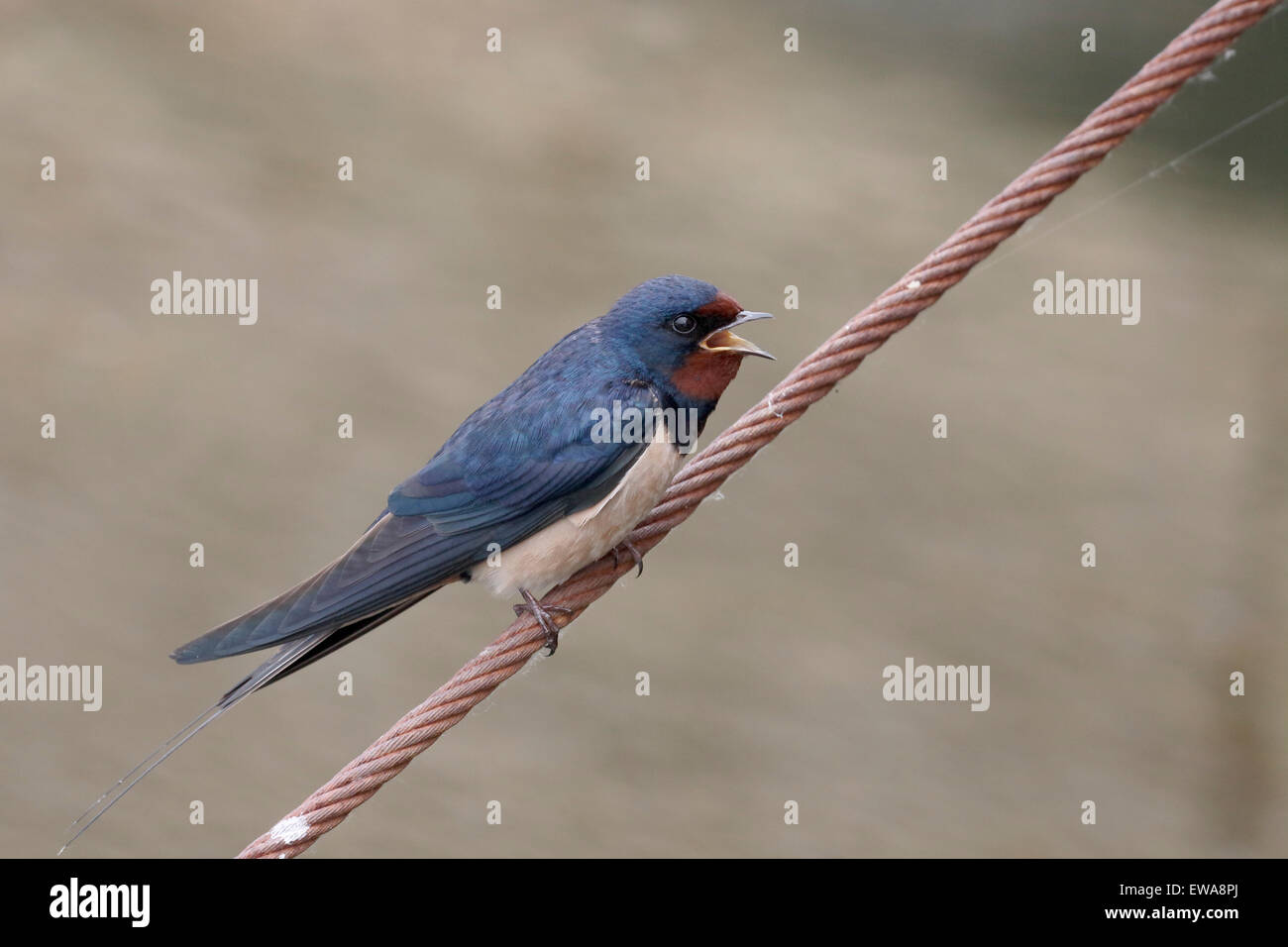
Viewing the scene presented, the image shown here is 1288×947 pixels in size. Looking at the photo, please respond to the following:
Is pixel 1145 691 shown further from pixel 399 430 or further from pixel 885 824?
pixel 399 430

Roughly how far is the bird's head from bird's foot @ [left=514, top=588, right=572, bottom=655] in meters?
0.51

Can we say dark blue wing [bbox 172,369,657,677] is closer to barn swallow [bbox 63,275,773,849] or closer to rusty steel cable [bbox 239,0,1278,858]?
barn swallow [bbox 63,275,773,849]

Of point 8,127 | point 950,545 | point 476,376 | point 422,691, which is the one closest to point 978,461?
point 950,545

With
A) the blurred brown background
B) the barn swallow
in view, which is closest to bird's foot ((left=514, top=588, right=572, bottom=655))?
the barn swallow

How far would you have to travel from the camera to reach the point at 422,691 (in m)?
7.09

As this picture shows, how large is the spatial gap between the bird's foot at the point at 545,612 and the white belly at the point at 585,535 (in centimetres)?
3

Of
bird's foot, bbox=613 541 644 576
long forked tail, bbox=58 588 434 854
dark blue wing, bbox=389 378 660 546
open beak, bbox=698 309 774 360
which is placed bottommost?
long forked tail, bbox=58 588 434 854

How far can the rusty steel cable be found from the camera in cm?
216

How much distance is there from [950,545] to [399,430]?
3.16 m

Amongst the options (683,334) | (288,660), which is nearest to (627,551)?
(683,334)

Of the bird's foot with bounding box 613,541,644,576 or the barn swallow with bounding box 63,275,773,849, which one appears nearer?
the barn swallow with bounding box 63,275,773,849

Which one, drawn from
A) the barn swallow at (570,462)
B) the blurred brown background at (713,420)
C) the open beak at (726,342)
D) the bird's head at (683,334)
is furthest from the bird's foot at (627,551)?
the blurred brown background at (713,420)

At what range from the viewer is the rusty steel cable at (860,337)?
85.0 inches

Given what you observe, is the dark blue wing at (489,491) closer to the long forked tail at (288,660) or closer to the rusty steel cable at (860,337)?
the long forked tail at (288,660)
